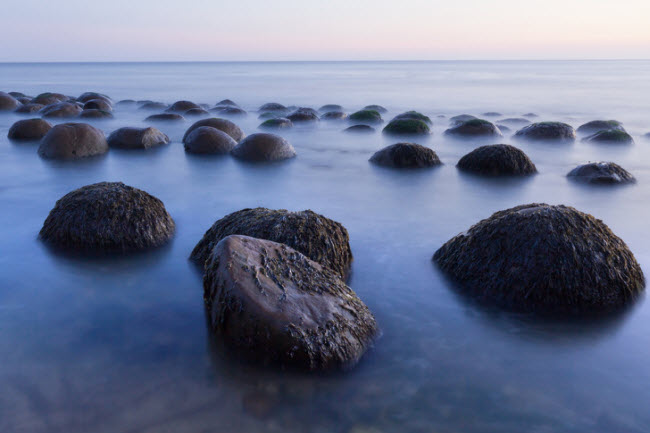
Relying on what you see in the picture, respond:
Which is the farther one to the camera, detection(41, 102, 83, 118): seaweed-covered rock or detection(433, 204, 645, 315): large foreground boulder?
detection(41, 102, 83, 118): seaweed-covered rock

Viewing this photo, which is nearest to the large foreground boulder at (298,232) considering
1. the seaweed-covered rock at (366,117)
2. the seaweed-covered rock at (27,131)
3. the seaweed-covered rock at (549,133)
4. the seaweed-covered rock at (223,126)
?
the seaweed-covered rock at (223,126)

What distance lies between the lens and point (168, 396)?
11.3 feet

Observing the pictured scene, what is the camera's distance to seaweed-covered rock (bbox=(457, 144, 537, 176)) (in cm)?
1077

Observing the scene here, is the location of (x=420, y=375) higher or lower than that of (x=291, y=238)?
lower

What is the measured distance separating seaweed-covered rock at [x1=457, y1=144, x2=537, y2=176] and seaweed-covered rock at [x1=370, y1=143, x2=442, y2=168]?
2.97 ft

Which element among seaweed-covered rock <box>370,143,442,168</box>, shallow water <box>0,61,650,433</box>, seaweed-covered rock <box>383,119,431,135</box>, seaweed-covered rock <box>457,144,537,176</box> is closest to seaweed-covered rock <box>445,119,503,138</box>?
seaweed-covered rock <box>383,119,431,135</box>

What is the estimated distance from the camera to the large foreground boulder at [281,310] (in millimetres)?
3582

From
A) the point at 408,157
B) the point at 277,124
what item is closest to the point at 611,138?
the point at 408,157

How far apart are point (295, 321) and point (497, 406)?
1.45 m

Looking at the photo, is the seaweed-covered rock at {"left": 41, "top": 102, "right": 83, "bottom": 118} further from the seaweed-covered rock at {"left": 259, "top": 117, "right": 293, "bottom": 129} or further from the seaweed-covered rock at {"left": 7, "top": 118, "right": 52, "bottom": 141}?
the seaweed-covered rock at {"left": 259, "top": 117, "right": 293, "bottom": 129}

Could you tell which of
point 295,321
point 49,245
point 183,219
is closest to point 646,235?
point 295,321

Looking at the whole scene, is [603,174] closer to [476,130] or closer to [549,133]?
[549,133]

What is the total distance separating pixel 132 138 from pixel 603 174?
35.3 feet

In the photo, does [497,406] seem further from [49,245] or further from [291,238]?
[49,245]
